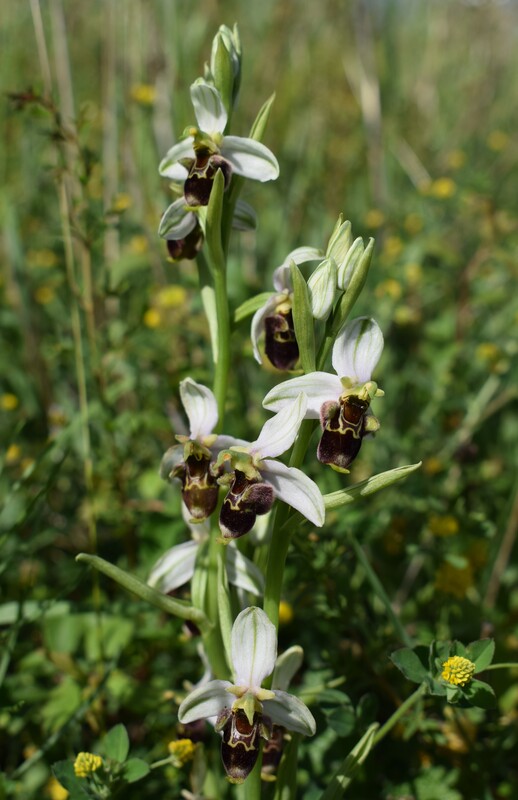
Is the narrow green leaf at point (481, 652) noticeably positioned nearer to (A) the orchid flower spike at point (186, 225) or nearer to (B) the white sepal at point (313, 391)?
(B) the white sepal at point (313, 391)

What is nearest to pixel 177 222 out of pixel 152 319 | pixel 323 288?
→ pixel 323 288

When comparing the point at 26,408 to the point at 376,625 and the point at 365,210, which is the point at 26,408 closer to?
the point at 376,625

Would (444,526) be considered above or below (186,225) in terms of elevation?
below

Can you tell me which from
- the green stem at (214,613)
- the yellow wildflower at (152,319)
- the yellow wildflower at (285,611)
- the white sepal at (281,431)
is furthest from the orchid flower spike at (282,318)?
the yellow wildflower at (152,319)

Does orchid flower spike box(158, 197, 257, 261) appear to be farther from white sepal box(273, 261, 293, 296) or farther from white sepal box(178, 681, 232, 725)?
white sepal box(178, 681, 232, 725)

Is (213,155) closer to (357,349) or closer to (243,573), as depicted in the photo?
(357,349)

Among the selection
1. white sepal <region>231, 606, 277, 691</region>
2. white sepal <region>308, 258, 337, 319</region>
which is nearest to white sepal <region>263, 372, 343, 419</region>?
white sepal <region>308, 258, 337, 319</region>

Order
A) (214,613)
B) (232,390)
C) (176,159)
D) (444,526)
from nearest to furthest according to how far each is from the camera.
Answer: (214,613), (176,159), (444,526), (232,390)
